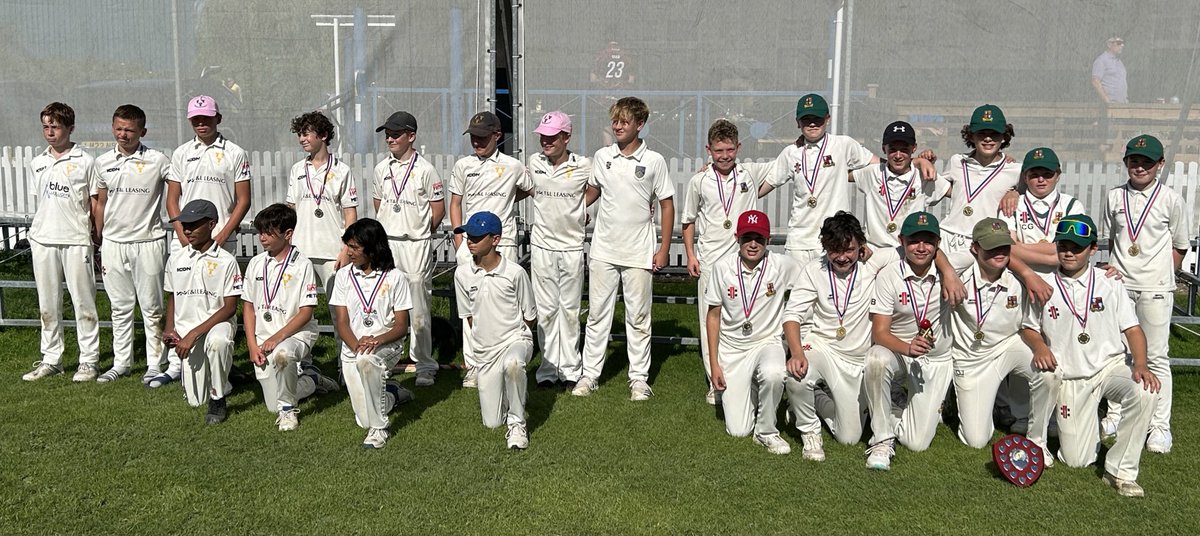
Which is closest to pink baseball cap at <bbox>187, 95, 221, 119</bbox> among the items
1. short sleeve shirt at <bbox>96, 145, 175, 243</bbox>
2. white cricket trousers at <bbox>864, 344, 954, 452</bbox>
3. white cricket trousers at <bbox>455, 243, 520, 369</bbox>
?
short sleeve shirt at <bbox>96, 145, 175, 243</bbox>

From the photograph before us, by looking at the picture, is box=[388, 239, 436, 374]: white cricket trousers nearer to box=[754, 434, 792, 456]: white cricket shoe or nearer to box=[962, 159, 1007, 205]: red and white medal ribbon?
box=[754, 434, 792, 456]: white cricket shoe

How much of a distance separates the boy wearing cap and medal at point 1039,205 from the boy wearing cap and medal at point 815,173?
0.97 m

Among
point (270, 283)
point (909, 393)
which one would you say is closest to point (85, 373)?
point (270, 283)

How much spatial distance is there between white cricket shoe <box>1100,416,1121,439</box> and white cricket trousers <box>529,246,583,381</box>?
3.02m

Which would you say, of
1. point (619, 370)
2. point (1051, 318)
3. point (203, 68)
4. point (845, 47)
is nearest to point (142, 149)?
point (203, 68)

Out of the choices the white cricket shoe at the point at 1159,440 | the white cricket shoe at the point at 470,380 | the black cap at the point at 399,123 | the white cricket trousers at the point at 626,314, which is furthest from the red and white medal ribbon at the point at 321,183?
the white cricket shoe at the point at 1159,440

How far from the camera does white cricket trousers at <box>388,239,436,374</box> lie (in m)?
6.67

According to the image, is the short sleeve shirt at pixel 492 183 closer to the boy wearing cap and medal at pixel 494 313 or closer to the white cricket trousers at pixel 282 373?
the boy wearing cap and medal at pixel 494 313

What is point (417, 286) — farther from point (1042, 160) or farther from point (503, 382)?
point (1042, 160)

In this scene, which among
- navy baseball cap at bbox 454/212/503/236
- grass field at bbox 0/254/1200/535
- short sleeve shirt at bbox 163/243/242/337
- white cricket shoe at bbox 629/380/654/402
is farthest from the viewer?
white cricket shoe at bbox 629/380/654/402

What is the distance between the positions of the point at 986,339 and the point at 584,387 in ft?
7.80

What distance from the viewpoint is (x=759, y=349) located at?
5629mm

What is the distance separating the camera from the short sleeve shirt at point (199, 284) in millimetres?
5992

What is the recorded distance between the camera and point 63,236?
6.63m
